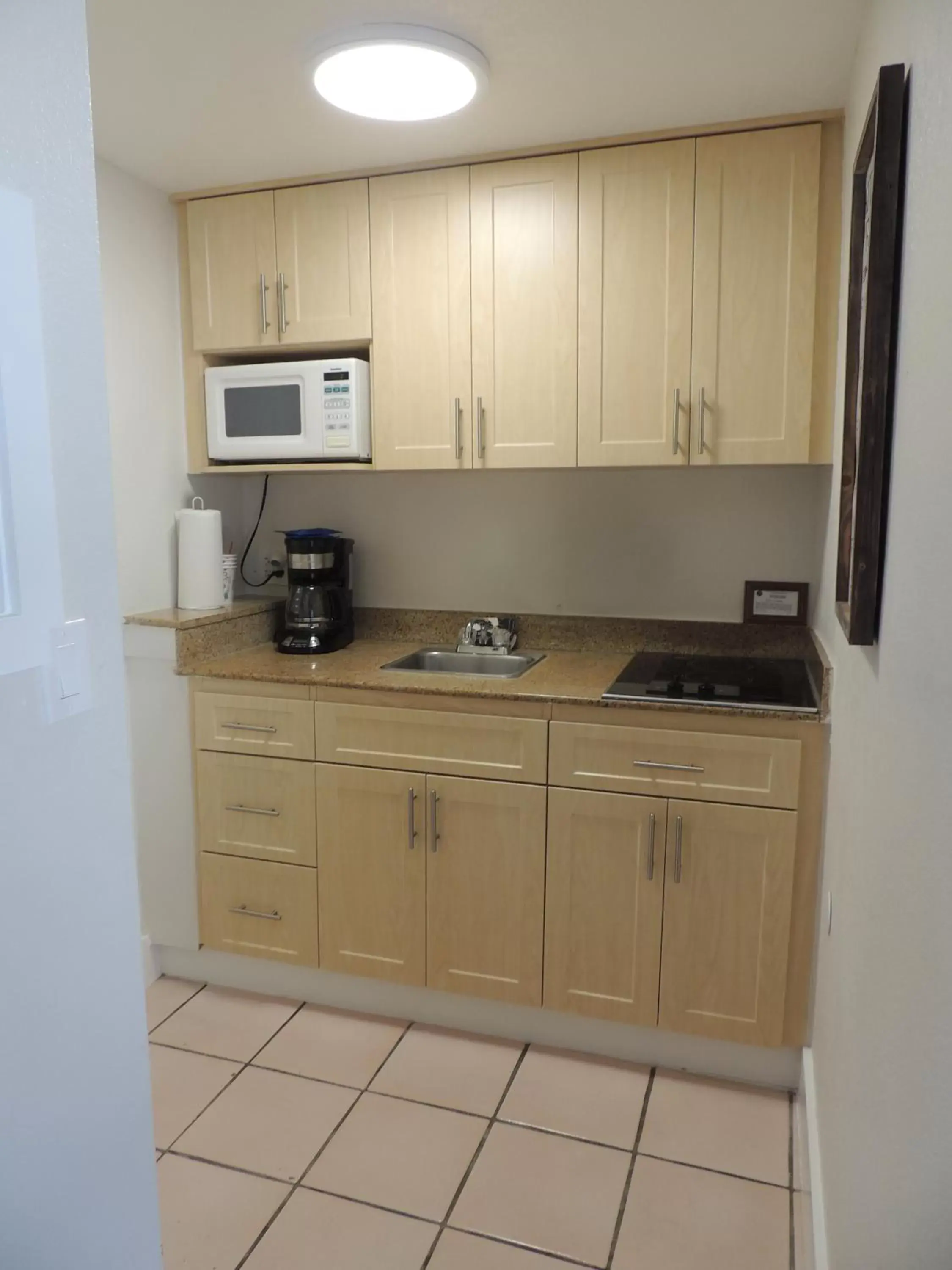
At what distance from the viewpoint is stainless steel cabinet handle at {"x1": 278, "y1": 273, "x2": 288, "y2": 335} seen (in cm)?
261

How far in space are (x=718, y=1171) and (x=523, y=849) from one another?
0.81m

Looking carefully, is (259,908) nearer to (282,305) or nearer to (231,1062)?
(231,1062)

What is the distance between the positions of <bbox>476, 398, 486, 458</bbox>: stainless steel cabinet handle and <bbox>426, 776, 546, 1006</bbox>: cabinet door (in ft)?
2.99

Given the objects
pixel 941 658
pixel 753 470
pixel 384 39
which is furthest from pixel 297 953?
pixel 384 39

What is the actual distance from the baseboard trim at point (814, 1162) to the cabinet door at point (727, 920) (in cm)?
11

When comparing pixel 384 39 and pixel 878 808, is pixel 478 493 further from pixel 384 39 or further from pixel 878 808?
pixel 878 808

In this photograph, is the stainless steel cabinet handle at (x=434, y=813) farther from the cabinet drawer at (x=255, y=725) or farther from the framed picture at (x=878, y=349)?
the framed picture at (x=878, y=349)

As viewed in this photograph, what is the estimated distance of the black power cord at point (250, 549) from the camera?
10.1ft

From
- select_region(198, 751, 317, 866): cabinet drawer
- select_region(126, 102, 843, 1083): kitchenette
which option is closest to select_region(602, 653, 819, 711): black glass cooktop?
select_region(126, 102, 843, 1083): kitchenette

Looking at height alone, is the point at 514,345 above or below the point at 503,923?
above

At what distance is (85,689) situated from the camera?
1.16 m

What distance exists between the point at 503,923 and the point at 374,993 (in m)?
0.47

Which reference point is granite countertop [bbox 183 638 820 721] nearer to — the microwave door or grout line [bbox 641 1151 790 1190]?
the microwave door

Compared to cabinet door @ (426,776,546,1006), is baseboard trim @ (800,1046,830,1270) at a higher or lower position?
lower
